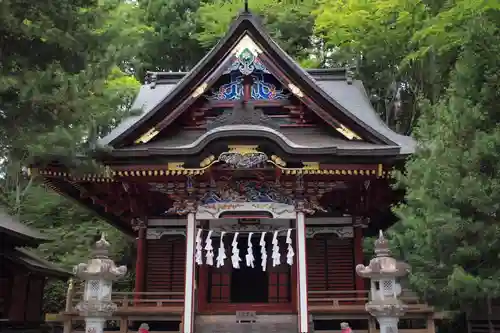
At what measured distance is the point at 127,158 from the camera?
32.8 feet

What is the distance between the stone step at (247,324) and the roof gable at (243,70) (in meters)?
3.95

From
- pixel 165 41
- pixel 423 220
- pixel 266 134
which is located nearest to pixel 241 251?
pixel 266 134

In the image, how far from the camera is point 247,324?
32.5 ft

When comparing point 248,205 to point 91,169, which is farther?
point 248,205

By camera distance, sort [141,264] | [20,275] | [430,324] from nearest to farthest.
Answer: [430,324] < [141,264] < [20,275]

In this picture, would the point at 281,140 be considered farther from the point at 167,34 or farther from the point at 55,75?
the point at 167,34

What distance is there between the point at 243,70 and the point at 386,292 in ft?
18.1

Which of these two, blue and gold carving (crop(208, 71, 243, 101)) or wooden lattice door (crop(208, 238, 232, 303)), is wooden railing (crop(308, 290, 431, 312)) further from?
blue and gold carving (crop(208, 71, 243, 101))

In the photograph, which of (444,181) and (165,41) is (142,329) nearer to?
(444,181)

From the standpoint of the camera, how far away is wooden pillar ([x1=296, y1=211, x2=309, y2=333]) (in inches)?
375

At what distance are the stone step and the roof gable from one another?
155 inches

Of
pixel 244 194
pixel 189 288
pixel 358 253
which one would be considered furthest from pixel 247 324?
pixel 358 253

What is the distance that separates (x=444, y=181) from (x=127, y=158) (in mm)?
5914

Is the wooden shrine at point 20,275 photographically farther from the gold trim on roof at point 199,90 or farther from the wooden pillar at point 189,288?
the gold trim on roof at point 199,90
